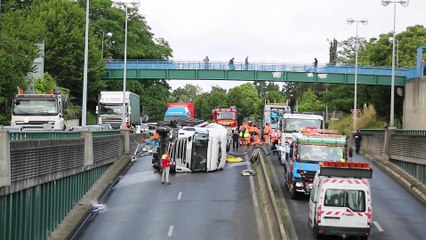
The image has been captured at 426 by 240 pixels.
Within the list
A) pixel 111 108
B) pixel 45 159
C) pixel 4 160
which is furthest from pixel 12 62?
pixel 4 160

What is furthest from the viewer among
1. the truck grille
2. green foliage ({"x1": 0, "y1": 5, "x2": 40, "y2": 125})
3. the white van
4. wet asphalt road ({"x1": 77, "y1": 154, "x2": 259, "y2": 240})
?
green foliage ({"x1": 0, "y1": 5, "x2": 40, "y2": 125})

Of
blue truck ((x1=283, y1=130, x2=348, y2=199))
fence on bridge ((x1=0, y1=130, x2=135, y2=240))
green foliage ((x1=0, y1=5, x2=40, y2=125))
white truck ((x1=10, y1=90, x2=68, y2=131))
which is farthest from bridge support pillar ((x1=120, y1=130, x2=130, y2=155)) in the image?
blue truck ((x1=283, y1=130, x2=348, y2=199))

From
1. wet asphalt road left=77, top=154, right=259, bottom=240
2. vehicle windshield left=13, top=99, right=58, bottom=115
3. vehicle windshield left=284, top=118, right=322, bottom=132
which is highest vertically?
vehicle windshield left=13, top=99, right=58, bottom=115

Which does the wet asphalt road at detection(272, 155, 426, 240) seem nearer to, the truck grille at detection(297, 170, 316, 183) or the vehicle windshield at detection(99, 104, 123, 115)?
the truck grille at detection(297, 170, 316, 183)

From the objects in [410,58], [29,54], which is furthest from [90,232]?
[410,58]

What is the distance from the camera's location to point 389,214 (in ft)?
86.5

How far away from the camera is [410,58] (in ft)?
273

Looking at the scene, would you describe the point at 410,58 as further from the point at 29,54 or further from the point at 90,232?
the point at 90,232

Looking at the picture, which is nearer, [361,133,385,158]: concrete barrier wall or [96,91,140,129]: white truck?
A: [361,133,385,158]: concrete barrier wall

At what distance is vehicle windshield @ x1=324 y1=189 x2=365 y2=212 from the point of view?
20.9 meters

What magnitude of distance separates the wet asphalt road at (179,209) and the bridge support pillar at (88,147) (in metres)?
1.92

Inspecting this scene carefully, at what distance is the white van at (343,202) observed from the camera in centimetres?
2072

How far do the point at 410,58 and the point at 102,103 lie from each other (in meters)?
45.3

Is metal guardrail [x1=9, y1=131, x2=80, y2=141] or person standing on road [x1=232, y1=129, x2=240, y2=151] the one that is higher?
metal guardrail [x1=9, y1=131, x2=80, y2=141]
